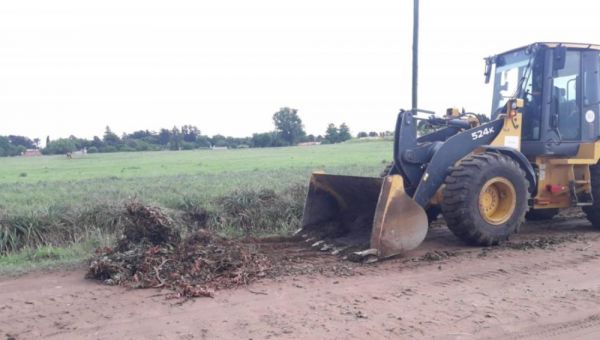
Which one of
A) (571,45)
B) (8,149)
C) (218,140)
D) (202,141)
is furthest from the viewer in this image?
(218,140)

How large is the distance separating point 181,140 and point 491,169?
2257 inches

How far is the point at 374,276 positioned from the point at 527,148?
4.03 m

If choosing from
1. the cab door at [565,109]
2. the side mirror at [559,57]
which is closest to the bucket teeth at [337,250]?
the cab door at [565,109]

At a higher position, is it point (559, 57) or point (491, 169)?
point (559, 57)

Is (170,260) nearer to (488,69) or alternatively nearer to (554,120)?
(554,120)

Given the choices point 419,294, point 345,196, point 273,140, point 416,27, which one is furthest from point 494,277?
point 273,140

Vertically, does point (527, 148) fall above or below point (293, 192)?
above

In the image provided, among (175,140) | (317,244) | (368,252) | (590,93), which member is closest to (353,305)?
(368,252)

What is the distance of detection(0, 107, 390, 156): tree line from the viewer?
55.8 m

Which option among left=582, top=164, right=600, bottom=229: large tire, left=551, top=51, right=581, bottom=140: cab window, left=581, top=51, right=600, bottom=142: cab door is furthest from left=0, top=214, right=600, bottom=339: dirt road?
left=581, top=51, right=600, bottom=142: cab door

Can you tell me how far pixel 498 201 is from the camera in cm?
798

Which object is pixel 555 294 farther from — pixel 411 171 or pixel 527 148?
pixel 527 148

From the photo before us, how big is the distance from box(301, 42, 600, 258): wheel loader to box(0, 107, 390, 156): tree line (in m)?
49.6

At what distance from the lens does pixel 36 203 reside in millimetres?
→ 10328
